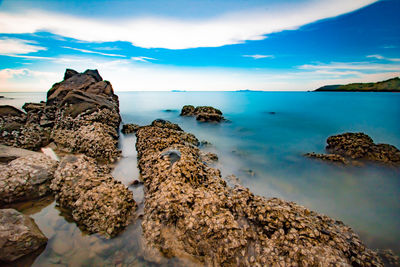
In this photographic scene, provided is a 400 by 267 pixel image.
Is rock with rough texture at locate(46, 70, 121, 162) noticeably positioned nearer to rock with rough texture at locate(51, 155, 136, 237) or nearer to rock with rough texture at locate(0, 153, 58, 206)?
rock with rough texture at locate(0, 153, 58, 206)

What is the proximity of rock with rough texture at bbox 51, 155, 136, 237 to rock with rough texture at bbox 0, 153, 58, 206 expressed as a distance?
385mm

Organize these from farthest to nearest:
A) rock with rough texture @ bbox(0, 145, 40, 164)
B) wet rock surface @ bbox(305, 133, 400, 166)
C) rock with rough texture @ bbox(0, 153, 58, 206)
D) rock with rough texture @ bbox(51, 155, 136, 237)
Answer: wet rock surface @ bbox(305, 133, 400, 166), rock with rough texture @ bbox(0, 145, 40, 164), rock with rough texture @ bbox(0, 153, 58, 206), rock with rough texture @ bbox(51, 155, 136, 237)

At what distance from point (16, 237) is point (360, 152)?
1464 centimetres

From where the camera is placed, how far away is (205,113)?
23.0 meters

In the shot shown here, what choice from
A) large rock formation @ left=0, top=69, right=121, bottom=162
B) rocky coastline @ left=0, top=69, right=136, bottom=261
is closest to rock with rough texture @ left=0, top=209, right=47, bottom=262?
rocky coastline @ left=0, top=69, right=136, bottom=261

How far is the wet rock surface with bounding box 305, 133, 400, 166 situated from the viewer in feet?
31.9

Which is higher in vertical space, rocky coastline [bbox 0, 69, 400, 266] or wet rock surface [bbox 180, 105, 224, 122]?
wet rock surface [bbox 180, 105, 224, 122]

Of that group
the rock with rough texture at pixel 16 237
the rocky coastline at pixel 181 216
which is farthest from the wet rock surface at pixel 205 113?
the rock with rough texture at pixel 16 237

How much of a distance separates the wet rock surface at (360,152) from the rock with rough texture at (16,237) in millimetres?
12651

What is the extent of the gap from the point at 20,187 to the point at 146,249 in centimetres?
463

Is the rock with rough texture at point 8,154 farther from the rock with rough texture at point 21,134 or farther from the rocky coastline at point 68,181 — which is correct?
the rock with rough texture at point 21,134

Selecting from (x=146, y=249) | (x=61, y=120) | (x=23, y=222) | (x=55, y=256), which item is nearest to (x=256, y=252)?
(x=146, y=249)

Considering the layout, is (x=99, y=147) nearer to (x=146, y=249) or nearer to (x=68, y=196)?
(x=68, y=196)

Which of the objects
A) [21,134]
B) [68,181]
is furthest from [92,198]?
[21,134]
